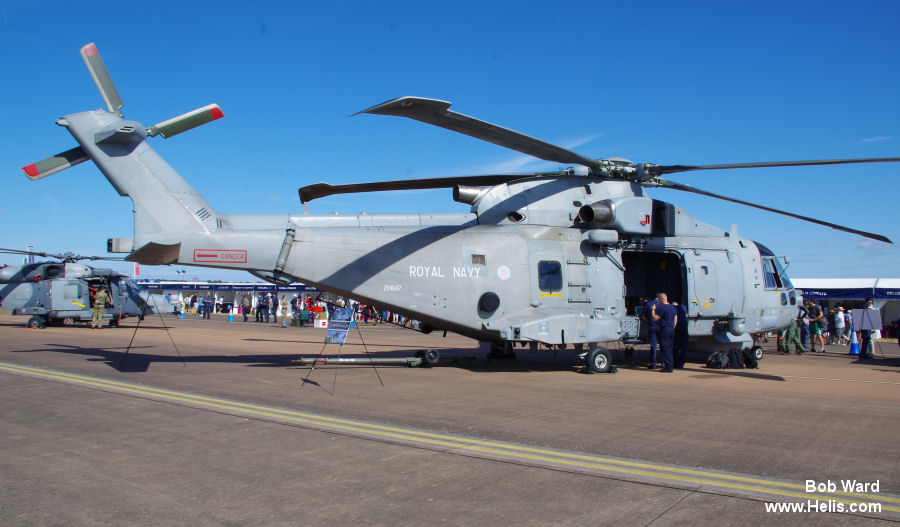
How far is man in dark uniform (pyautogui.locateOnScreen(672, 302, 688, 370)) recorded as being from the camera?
Answer: 1366cm

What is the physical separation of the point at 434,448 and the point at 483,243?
23.4 ft

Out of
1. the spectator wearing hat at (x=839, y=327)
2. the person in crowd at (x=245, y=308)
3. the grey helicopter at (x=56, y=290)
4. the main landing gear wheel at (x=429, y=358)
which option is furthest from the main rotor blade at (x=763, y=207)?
the person in crowd at (x=245, y=308)

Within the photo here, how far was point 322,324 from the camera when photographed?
34.4 metres

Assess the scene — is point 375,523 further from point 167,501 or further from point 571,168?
point 571,168

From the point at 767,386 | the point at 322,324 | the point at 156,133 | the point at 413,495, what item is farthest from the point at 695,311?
the point at 322,324

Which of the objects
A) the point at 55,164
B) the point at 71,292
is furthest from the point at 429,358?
the point at 71,292

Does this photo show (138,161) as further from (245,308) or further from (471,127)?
(245,308)

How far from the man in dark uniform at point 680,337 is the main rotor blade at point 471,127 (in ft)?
13.6

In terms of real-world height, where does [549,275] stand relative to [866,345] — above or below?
above

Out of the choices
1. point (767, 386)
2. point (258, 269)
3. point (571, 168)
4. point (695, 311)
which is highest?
point (571, 168)

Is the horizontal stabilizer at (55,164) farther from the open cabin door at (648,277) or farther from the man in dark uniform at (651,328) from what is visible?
the open cabin door at (648,277)

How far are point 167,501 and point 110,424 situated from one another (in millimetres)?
3298

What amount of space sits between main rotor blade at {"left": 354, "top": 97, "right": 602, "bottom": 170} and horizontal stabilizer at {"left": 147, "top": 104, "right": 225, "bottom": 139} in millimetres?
5238

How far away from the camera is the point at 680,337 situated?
45.0ft
